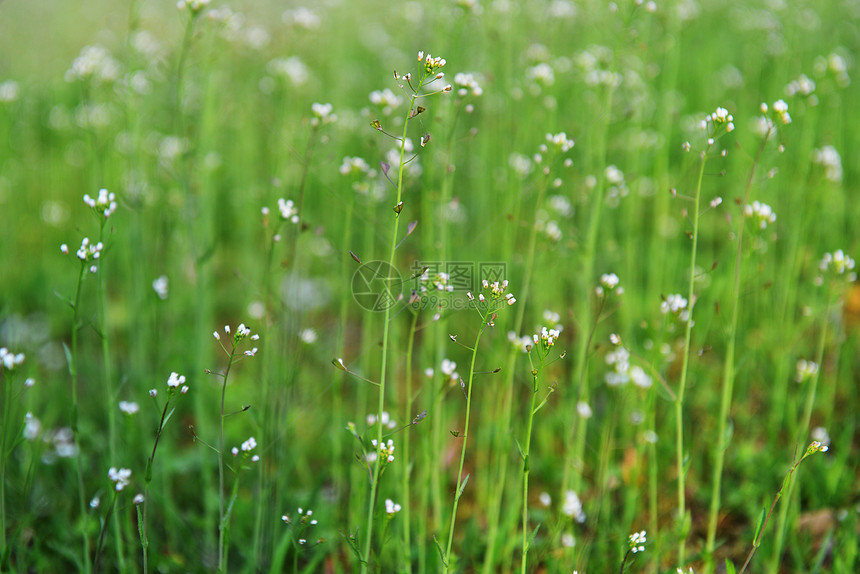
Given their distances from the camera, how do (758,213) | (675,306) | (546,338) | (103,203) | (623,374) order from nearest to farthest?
1. (546,338)
2. (103,203)
3. (675,306)
4. (758,213)
5. (623,374)

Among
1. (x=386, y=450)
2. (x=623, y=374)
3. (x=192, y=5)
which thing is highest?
(x=192, y=5)

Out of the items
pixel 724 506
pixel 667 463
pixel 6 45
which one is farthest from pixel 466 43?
pixel 6 45

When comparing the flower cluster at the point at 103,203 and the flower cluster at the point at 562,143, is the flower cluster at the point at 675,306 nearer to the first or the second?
the flower cluster at the point at 562,143

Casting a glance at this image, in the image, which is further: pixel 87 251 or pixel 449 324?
pixel 449 324

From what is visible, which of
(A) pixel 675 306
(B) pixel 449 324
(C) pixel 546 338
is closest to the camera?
(C) pixel 546 338

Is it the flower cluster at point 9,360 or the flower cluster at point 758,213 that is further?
the flower cluster at point 758,213

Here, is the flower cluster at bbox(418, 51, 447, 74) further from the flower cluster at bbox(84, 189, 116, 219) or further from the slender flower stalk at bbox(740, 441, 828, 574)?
the slender flower stalk at bbox(740, 441, 828, 574)

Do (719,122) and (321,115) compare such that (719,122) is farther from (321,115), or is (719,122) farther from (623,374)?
(321,115)

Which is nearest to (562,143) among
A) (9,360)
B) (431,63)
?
(431,63)

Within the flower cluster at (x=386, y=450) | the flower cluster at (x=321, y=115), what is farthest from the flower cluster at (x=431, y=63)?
the flower cluster at (x=386, y=450)

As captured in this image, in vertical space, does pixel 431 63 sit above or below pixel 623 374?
above
